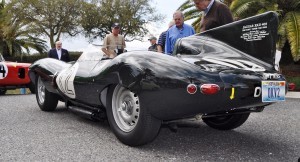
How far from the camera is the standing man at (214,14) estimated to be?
14.1ft

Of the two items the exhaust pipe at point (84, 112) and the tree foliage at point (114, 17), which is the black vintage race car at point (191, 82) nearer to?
the exhaust pipe at point (84, 112)

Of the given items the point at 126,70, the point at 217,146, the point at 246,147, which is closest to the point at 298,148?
the point at 246,147

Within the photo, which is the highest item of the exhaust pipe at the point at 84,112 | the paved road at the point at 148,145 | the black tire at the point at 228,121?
the exhaust pipe at the point at 84,112

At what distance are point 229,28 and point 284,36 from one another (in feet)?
29.1

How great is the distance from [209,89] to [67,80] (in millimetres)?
2330

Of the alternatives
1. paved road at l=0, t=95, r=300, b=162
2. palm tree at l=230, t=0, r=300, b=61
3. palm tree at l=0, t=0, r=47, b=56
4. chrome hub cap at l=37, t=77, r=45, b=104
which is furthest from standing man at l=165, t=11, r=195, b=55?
palm tree at l=0, t=0, r=47, b=56

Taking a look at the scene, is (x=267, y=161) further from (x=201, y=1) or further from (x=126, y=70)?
(x=201, y=1)

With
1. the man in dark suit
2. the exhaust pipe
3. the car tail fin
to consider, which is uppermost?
the car tail fin

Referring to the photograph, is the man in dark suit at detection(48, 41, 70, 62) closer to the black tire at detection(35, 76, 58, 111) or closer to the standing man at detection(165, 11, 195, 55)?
the black tire at detection(35, 76, 58, 111)

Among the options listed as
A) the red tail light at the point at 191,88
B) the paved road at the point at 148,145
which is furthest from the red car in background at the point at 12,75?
the red tail light at the point at 191,88

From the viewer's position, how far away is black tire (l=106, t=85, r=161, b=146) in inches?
125

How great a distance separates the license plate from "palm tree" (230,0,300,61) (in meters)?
8.40

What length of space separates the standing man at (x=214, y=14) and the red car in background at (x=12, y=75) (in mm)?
6956

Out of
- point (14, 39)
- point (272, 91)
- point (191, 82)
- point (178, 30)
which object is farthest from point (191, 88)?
point (14, 39)
